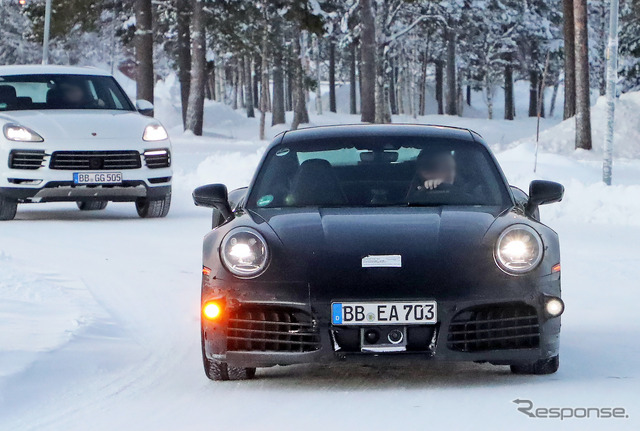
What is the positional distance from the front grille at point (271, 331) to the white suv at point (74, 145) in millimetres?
9688

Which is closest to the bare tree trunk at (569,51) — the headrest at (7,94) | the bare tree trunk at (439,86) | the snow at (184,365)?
the headrest at (7,94)

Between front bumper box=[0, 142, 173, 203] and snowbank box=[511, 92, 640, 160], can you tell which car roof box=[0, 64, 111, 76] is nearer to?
front bumper box=[0, 142, 173, 203]

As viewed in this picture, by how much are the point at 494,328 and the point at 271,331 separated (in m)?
0.96

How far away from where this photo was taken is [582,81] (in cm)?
3466

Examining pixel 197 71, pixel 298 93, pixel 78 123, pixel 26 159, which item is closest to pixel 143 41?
pixel 197 71

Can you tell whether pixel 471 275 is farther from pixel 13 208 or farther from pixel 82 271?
pixel 13 208

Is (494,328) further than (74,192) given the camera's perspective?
No

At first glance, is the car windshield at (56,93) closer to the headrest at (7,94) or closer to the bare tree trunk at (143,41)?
the headrest at (7,94)

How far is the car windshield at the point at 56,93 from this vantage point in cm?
1658

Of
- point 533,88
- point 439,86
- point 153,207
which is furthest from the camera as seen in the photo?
point 439,86

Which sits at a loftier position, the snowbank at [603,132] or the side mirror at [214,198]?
the side mirror at [214,198]

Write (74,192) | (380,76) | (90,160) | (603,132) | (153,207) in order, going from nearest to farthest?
(90,160) < (74,192) < (153,207) < (603,132) < (380,76)

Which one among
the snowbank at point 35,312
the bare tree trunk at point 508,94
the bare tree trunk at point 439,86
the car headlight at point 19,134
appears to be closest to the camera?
the snowbank at point 35,312

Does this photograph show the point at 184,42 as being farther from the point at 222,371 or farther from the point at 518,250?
the point at 518,250
